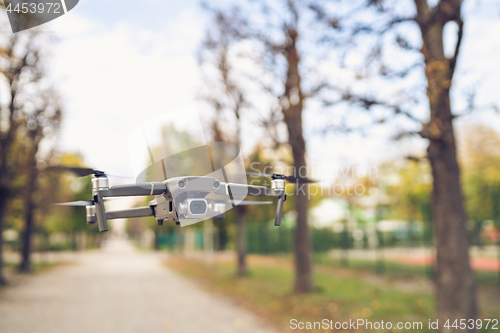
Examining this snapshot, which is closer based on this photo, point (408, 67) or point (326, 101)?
point (408, 67)

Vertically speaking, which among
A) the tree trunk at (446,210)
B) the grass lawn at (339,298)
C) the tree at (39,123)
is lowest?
the grass lawn at (339,298)

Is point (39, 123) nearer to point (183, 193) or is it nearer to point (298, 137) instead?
point (298, 137)

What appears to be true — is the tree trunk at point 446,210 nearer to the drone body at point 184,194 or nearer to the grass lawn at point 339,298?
the grass lawn at point 339,298

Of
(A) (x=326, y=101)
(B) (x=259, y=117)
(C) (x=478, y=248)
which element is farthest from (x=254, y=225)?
(A) (x=326, y=101)

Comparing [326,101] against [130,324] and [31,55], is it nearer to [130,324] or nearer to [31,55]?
[130,324]

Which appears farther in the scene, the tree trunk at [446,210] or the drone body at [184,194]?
the tree trunk at [446,210]

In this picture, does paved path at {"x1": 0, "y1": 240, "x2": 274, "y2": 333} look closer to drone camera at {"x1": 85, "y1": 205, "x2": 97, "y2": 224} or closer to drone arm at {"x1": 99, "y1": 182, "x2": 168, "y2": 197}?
Answer: drone camera at {"x1": 85, "y1": 205, "x2": 97, "y2": 224}

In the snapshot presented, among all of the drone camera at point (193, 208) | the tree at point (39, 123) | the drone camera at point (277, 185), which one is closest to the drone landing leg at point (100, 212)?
the drone camera at point (193, 208)
